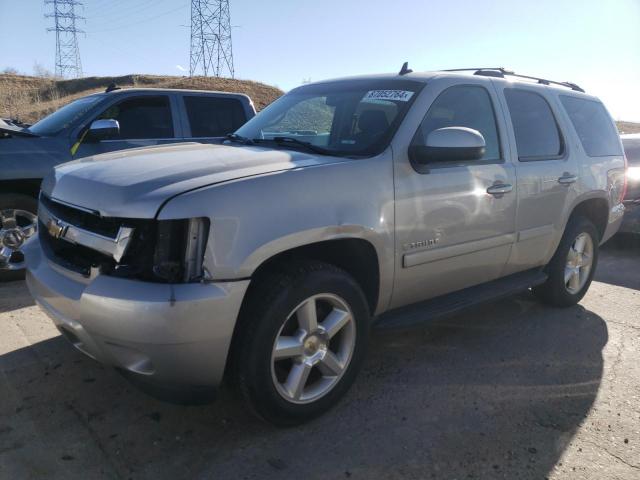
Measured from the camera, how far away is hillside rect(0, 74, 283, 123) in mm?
33344

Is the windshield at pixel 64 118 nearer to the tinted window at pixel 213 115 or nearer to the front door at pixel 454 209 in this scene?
the tinted window at pixel 213 115

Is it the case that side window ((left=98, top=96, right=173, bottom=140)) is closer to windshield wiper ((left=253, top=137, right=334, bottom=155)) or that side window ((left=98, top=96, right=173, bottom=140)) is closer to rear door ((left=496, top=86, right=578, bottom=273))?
windshield wiper ((left=253, top=137, right=334, bottom=155))

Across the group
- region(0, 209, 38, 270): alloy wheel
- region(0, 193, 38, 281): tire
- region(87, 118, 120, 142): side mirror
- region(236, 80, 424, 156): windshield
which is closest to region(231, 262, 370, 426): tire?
region(236, 80, 424, 156): windshield

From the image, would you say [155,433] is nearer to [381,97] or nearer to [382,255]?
[382,255]

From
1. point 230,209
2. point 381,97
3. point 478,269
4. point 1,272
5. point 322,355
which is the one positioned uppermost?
point 381,97

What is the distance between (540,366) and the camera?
351 cm

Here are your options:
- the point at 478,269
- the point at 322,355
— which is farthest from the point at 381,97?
the point at 322,355

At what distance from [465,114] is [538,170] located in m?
0.79

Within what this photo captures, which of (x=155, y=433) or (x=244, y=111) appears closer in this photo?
(x=155, y=433)

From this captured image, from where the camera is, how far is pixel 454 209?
319cm

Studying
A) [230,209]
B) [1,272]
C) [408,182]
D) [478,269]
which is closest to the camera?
[230,209]

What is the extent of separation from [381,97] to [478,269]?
1.33m

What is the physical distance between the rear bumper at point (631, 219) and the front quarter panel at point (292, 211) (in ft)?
18.5

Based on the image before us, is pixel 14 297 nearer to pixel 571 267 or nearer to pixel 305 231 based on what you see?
pixel 305 231
